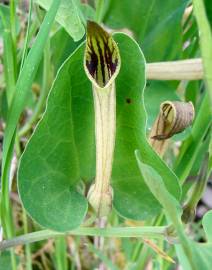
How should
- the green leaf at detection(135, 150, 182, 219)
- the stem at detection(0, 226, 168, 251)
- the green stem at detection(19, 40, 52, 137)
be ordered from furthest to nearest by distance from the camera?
1. the green stem at detection(19, 40, 52, 137)
2. the stem at detection(0, 226, 168, 251)
3. the green leaf at detection(135, 150, 182, 219)

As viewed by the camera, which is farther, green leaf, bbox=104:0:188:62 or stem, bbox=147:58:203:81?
green leaf, bbox=104:0:188:62

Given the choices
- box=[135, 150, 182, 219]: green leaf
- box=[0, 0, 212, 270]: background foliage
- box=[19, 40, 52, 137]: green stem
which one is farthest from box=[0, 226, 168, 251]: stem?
box=[19, 40, 52, 137]: green stem

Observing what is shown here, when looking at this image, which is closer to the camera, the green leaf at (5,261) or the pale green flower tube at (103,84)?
the pale green flower tube at (103,84)

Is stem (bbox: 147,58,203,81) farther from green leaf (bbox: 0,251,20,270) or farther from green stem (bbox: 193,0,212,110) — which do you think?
green leaf (bbox: 0,251,20,270)

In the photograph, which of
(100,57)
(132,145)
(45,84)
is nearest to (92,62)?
(100,57)

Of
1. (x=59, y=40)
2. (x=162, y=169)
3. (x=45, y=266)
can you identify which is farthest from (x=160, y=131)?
(x=45, y=266)

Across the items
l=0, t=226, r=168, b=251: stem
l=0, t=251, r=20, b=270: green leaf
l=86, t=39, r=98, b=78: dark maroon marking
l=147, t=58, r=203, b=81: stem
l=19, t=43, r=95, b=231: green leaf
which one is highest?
l=86, t=39, r=98, b=78: dark maroon marking

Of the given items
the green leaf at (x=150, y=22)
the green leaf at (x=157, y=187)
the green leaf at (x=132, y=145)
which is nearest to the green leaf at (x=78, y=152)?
the green leaf at (x=132, y=145)

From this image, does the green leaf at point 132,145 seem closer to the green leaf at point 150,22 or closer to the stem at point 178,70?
the stem at point 178,70
